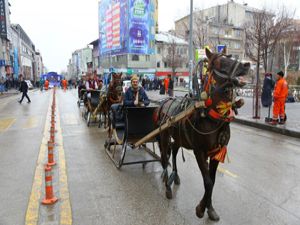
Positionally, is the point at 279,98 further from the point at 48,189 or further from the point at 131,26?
the point at 131,26

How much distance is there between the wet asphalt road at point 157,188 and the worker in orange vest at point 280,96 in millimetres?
2879

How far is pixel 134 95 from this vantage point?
6910 millimetres

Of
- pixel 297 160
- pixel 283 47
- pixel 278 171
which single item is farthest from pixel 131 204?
pixel 283 47

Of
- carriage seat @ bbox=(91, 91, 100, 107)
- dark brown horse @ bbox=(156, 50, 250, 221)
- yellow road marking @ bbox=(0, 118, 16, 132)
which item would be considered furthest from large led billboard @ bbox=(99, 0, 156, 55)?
dark brown horse @ bbox=(156, 50, 250, 221)

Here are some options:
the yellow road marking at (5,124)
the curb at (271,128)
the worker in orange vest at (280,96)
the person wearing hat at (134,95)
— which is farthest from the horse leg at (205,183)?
the yellow road marking at (5,124)

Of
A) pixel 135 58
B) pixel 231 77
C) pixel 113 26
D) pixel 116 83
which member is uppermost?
pixel 113 26

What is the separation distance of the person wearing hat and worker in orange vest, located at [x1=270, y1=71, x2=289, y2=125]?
248 inches

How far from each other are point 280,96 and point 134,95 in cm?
665

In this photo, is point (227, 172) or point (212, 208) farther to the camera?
point (227, 172)

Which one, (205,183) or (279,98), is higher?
(279,98)

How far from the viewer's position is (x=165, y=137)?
208 inches

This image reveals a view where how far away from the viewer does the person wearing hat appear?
22.3 ft

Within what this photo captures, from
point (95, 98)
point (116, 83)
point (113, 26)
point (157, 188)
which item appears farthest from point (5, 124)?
point (113, 26)

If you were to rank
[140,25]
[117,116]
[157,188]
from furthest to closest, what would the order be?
[140,25] → [117,116] → [157,188]
